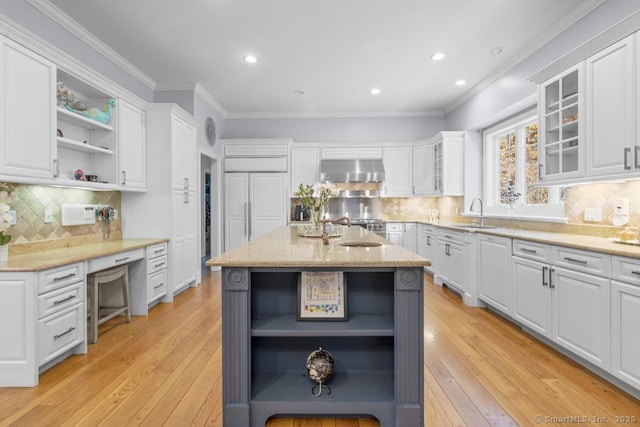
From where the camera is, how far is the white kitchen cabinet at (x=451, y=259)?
4067 millimetres

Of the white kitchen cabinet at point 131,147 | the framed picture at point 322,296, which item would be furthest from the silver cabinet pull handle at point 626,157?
the white kitchen cabinet at point 131,147

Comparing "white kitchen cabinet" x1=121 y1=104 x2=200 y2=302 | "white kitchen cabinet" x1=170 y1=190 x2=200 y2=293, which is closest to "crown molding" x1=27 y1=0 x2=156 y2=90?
"white kitchen cabinet" x1=121 y1=104 x2=200 y2=302

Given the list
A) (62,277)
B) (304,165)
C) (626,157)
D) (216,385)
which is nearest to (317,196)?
(216,385)

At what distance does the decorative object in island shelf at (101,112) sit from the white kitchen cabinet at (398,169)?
4207 mm

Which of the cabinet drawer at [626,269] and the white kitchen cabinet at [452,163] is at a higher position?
the white kitchen cabinet at [452,163]

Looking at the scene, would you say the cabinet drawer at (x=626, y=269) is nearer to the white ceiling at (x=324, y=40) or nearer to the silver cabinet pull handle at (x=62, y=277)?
the white ceiling at (x=324, y=40)

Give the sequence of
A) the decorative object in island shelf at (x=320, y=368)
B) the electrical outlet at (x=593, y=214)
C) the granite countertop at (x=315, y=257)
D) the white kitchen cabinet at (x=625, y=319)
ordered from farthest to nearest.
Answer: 1. the electrical outlet at (x=593, y=214)
2. the white kitchen cabinet at (x=625, y=319)
3. the decorative object in island shelf at (x=320, y=368)
4. the granite countertop at (x=315, y=257)

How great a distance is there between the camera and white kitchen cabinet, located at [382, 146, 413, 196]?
597 cm

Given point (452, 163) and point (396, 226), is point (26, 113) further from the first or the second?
point (452, 163)

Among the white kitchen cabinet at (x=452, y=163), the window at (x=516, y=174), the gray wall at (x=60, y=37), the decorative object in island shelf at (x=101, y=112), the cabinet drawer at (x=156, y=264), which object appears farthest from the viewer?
the white kitchen cabinet at (x=452, y=163)

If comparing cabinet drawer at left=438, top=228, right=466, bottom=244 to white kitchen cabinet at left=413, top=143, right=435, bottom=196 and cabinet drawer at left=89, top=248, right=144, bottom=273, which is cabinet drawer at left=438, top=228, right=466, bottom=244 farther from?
cabinet drawer at left=89, top=248, right=144, bottom=273

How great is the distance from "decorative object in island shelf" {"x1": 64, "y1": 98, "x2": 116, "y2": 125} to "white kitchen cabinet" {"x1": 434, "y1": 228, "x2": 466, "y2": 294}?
4.14m

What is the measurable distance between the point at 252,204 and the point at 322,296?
4215 millimetres

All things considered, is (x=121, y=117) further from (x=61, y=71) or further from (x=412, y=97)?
(x=412, y=97)
